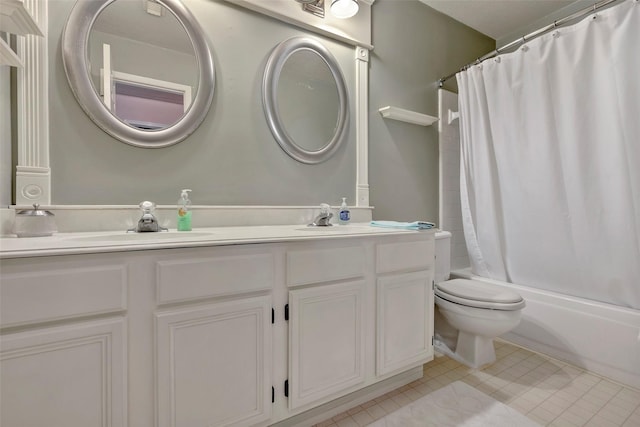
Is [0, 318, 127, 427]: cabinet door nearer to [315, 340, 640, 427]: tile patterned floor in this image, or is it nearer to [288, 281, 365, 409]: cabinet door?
[288, 281, 365, 409]: cabinet door

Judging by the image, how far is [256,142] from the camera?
1.59 metres

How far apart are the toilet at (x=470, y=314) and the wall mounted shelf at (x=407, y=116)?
0.87 m

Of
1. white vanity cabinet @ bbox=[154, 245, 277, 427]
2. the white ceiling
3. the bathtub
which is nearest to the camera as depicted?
white vanity cabinet @ bbox=[154, 245, 277, 427]

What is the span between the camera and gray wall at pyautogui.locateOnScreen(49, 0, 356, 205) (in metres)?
1.19

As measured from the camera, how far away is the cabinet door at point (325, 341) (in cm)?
114

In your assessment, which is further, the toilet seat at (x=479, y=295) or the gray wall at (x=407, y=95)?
the gray wall at (x=407, y=95)

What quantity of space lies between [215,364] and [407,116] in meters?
1.92

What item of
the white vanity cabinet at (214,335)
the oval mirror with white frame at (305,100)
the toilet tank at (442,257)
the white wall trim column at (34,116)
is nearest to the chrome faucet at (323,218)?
the oval mirror with white frame at (305,100)

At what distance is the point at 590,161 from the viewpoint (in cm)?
169

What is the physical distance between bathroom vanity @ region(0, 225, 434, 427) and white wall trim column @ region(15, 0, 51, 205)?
9.2 inches

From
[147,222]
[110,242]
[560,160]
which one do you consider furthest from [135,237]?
[560,160]

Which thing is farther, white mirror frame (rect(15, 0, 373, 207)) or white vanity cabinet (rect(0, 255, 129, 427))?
white mirror frame (rect(15, 0, 373, 207))

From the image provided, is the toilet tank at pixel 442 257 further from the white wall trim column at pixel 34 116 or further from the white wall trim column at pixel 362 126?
the white wall trim column at pixel 34 116

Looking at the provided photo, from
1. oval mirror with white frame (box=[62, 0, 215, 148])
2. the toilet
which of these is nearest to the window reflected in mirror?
oval mirror with white frame (box=[62, 0, 215, 148])
